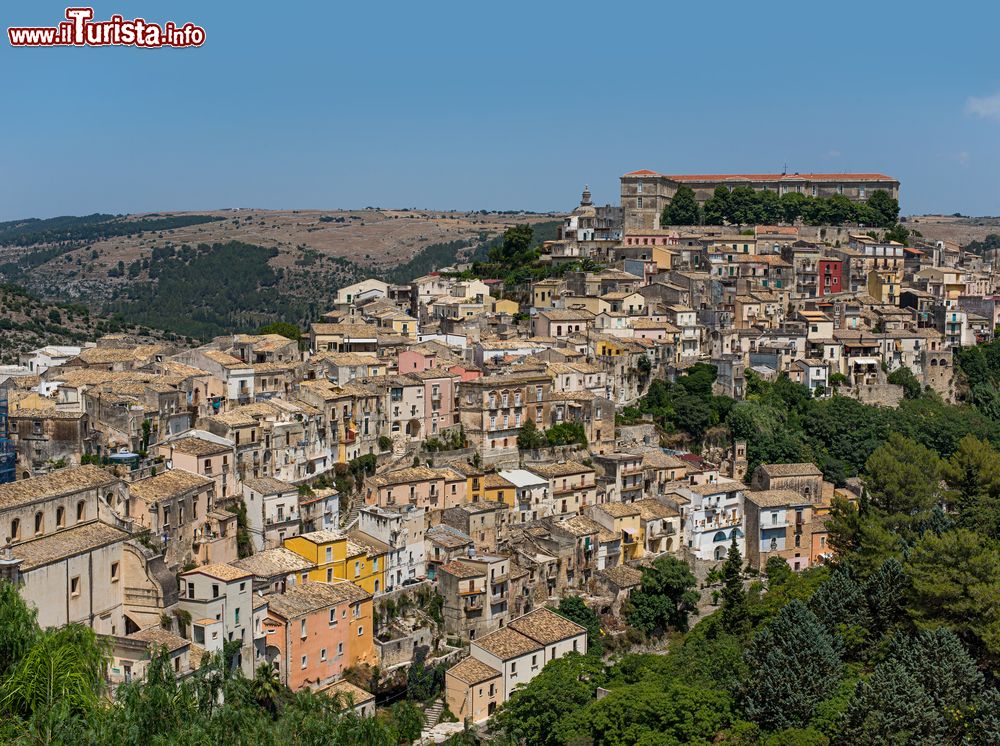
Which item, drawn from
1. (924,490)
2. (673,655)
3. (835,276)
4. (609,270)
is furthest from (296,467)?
(835,276)

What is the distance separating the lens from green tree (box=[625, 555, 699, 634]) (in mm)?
40906

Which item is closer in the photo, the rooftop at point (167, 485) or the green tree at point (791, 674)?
the green tree at point (791, 674)

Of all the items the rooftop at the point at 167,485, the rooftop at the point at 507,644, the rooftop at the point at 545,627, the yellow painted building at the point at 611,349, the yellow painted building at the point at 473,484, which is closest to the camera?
the rooftop at the point at 167,485

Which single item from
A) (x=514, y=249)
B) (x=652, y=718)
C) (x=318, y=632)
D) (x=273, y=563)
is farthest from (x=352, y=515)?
(x=514, y=249)

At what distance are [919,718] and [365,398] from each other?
2367 cm

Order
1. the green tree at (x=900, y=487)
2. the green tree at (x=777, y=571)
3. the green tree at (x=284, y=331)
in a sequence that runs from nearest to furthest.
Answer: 1. the green tree at (x=777, y=571)
2. the green tree at (x=900, y=487)
3. the green tree at (x=284, y=331)

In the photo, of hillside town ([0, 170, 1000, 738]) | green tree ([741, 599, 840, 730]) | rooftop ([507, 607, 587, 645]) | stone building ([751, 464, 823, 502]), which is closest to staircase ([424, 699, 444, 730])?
hillside town ([0, 170, 1000, 738])

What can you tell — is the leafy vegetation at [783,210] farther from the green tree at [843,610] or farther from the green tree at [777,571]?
the green tree at [843,610]

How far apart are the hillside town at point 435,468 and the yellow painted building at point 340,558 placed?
10 centimetres

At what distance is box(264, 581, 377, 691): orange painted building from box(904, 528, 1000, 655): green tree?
15.1 meters

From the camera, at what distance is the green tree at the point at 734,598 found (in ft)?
124

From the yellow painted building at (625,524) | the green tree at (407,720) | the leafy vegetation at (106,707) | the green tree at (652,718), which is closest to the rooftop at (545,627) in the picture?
the green tree at (407,720)

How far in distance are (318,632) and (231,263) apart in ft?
406

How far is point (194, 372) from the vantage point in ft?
148
